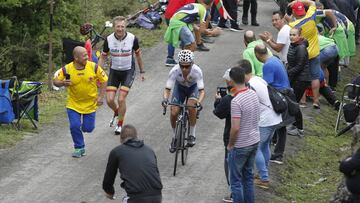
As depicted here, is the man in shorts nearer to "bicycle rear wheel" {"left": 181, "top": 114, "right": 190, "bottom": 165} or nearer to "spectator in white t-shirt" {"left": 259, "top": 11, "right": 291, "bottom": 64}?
"bicycle rear wheel" {"left": 181, "top": 114, "right": 190, "bottom": 165}

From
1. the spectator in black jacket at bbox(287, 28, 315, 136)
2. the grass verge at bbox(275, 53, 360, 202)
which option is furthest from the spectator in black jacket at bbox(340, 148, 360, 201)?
the spectator in black jacket at bbox(287, 28, 315, 136)

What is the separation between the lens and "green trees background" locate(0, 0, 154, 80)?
73.6ft

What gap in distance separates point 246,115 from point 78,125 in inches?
141

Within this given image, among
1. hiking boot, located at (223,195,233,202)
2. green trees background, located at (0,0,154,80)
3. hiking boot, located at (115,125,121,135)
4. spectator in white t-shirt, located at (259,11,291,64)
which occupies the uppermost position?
spectator in white t-shirt, located at (259,11,291,64)

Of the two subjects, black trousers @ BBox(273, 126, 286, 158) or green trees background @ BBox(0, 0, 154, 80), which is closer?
black trousers @ BBox(273, 126, 286, 158)

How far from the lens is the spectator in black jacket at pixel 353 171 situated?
8703 mm

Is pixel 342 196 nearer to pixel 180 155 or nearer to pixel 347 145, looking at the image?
pixel 180 155

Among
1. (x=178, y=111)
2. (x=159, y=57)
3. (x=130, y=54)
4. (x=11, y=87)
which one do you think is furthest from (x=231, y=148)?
(x=159, y=57)

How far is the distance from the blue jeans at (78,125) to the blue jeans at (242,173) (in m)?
3.22

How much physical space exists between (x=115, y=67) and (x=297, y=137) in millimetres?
3608

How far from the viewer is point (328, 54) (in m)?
17.8

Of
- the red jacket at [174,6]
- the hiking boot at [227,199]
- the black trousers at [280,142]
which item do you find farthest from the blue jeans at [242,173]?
the red jacket at [174,6]

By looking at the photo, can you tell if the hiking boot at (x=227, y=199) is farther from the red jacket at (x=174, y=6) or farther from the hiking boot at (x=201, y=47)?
the hiking boot at (x=201, y=47)

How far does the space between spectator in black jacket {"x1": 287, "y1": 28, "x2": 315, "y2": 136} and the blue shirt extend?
6.99 feet
